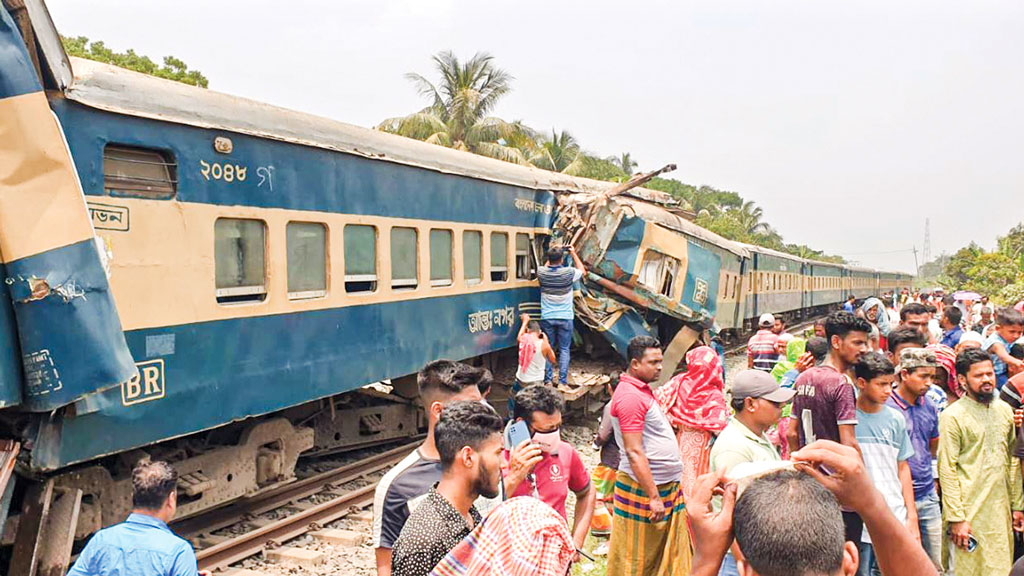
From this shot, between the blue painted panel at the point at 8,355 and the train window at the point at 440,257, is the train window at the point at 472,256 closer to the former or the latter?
the train window at the point at 440,257

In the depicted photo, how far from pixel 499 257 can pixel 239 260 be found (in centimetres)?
456

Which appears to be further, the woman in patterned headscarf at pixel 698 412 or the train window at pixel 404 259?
the train window at pixel 404 259

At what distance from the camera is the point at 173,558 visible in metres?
3.27

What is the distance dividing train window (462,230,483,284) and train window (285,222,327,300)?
2.53 m

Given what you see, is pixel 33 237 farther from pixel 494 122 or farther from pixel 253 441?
pixel 494 122

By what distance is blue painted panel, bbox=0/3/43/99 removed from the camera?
398 cm

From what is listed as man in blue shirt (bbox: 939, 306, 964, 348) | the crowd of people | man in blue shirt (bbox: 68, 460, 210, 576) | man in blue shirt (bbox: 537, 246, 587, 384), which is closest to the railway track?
the crowd of people

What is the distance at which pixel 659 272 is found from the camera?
11.3m

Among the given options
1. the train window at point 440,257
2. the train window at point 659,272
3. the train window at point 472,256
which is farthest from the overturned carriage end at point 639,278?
the train window at point 440,257

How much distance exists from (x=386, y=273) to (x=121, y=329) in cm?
326

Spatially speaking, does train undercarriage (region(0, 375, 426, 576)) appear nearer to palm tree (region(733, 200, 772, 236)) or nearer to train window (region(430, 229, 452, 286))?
train window (region(430, 229, 452, 286))

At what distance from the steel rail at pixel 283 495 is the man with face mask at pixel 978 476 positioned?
5305 mm

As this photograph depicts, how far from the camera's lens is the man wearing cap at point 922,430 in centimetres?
468

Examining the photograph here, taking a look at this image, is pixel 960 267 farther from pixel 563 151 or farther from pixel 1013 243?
Result: pixel 563 151
